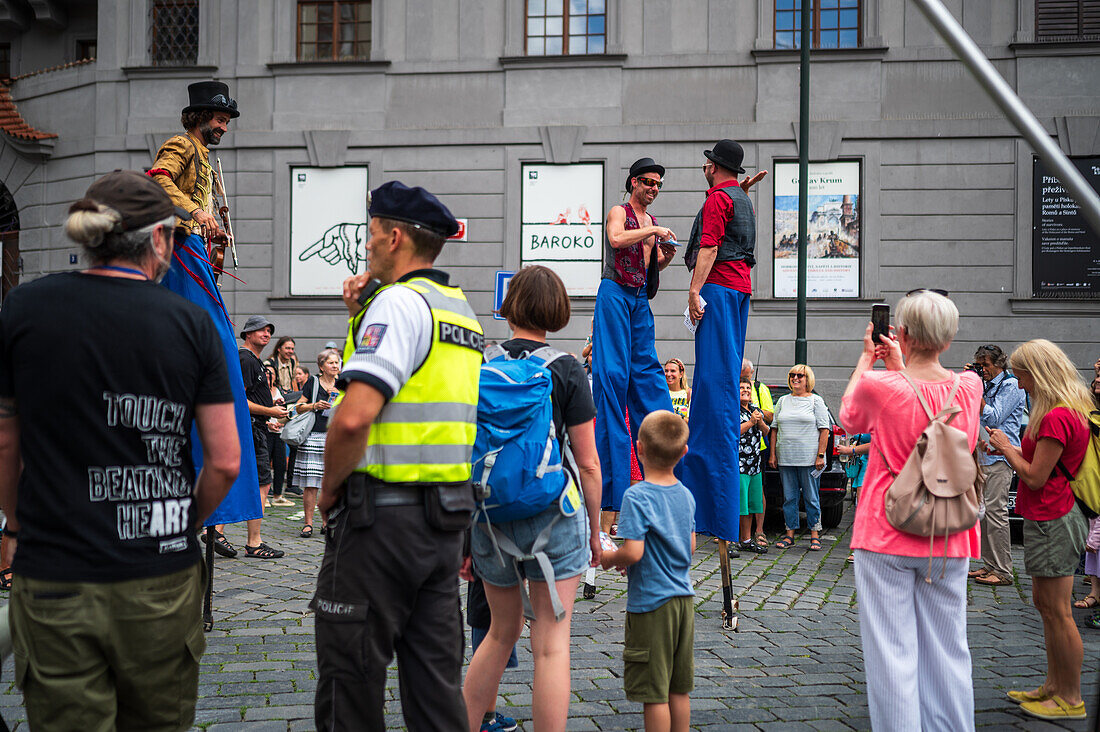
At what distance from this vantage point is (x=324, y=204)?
19.2m

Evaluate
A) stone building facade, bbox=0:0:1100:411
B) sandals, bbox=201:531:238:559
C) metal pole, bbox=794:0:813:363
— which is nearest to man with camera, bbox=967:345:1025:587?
metal pole, bbox=794:0:813:363

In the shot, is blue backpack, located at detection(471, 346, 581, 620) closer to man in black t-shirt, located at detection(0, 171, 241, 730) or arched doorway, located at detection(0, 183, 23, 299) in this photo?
man in black t-shirt, located at detection(0, 171, 241, 730)

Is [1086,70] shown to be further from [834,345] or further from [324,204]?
[324,204]

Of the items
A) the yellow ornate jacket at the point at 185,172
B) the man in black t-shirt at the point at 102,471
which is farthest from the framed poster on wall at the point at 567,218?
the man in black t-shirt at the point at 102,471

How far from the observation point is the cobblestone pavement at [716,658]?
15.6 feet

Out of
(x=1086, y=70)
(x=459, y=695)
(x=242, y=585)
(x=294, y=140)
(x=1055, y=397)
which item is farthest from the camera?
(x=294, y=140)

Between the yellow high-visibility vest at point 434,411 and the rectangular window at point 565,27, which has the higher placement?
the rectangular window at point 565,27

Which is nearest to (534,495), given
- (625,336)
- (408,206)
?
(408,206)

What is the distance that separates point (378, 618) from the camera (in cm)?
317

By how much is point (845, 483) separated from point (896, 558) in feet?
25.8

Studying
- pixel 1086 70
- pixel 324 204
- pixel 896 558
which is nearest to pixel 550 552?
pixel 896 558

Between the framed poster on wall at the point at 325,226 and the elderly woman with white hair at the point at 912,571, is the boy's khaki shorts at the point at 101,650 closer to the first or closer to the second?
the elderly woman with white hair at the point at 912,571

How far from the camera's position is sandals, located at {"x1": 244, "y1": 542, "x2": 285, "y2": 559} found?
29.8 feet

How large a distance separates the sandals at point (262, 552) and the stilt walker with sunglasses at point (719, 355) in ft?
14.3
